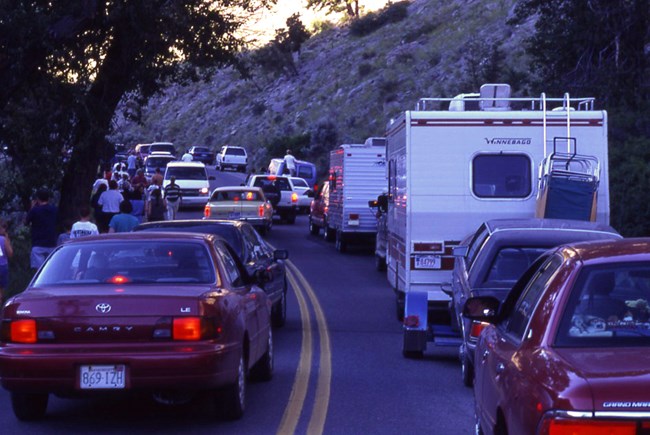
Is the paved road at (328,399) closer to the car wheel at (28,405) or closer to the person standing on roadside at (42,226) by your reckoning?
the car wheel at (28,405)

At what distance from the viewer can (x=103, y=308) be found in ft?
28.0

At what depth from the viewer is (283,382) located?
37.4ft

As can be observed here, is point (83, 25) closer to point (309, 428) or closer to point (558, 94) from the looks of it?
point (558, 94)

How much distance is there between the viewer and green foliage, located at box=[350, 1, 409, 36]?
288 feet

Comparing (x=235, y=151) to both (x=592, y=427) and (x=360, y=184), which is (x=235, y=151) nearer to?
(x=360, y=184)

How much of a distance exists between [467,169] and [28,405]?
728 centimetres

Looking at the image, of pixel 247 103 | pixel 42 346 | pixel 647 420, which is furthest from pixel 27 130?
pixel 247 103

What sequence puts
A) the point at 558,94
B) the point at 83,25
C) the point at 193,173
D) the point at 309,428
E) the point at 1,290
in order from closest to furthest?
1. the point at 309,428
2. the point at 1,290
3. the point at 83,25
4. the point at 558,94
5. the point at 193,173

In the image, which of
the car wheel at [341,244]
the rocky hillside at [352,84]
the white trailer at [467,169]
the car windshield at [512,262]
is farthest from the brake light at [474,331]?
the rocky hillside at [352,84]

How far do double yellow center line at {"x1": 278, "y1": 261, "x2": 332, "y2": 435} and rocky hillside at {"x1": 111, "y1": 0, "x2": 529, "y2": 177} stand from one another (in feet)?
90.9

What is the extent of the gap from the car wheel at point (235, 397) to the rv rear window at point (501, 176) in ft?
20.3

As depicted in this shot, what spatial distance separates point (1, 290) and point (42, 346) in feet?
21.9

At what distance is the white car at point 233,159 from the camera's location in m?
68.6

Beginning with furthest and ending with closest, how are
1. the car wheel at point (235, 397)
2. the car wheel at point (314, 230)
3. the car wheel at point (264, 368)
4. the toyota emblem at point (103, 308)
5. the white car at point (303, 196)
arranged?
the white car at point (303, 196)
the car wheel at point (314, 230)
the car wheel at point (264, 368)
the car wheel at point (235, 397)
the toyota emblem at point (103, 308)
